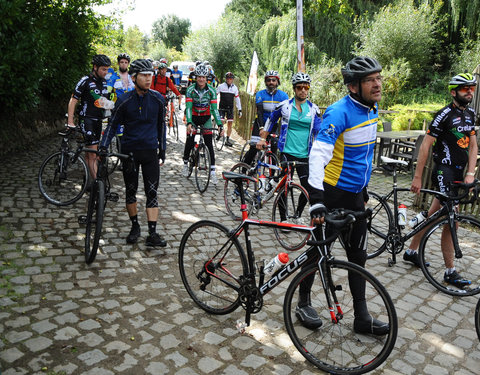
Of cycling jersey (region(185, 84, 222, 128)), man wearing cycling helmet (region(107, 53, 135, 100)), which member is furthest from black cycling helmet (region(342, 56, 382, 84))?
man wearing cycling helmet (region(107, 53, 135, 100))

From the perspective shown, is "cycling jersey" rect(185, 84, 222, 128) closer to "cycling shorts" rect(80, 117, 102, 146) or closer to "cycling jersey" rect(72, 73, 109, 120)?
"cycling jersey" rect(72, 73, 109, 120)

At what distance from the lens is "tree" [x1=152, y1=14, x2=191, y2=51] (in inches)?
2827

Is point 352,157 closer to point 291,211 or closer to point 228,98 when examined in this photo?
point 291,211

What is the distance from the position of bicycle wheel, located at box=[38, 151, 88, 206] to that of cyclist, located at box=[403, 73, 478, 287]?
4988mm

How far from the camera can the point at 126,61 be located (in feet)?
29.7

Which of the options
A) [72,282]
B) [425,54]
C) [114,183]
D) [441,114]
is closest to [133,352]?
[72,282]

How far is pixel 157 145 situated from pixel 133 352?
9.10ft

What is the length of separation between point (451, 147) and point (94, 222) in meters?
4.05

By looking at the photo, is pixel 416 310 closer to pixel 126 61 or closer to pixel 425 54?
pixel 126 61

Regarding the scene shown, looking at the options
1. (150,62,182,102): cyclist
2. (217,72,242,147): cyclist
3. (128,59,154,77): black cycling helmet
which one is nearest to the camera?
(128,59,154,77): black cycling helmet

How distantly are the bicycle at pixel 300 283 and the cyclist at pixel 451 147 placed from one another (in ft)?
4.71

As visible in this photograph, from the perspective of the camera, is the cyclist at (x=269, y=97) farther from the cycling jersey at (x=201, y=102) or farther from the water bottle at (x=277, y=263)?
the water bottle at (x=277, y=263)

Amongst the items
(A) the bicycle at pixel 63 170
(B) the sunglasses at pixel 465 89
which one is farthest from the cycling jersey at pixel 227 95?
(B) the sunglasses at pixel 465 89

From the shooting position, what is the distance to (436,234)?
538 cm
